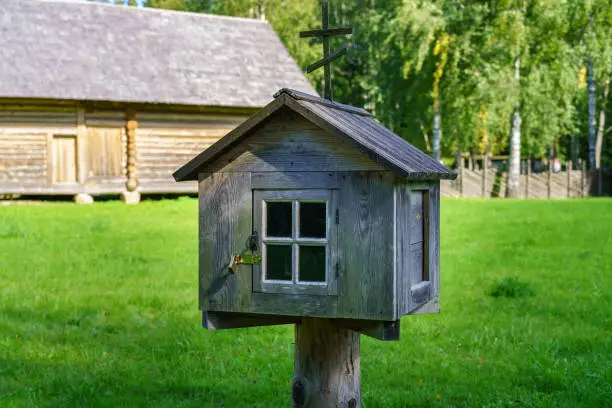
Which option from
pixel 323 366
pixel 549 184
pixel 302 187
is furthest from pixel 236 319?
pixel 549 184

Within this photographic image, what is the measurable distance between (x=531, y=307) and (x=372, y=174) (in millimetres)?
5791

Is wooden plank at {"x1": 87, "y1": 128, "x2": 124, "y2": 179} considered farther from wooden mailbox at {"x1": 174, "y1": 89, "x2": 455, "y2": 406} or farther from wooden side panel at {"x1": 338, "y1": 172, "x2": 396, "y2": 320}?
wooden side panel at {"x1": 338, "y1": 172, "x2": 396, "y2": 320}

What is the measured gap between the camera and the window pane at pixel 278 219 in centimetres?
367

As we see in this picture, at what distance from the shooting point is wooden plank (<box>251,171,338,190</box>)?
3.58 metres

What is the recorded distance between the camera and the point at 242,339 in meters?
7.40

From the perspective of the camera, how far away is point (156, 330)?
766 centimetres

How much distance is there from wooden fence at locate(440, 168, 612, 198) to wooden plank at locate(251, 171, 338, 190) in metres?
26.4

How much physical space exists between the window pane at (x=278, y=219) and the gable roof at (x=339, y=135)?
1.17ft

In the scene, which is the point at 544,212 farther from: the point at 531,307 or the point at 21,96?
the point at 21,96

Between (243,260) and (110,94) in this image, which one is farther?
(110,94)

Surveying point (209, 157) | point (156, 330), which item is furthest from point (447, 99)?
point (209, 157)

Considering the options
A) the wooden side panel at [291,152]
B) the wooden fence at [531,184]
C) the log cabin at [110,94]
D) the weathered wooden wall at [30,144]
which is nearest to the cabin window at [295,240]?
the wooden side panel at [291,152]

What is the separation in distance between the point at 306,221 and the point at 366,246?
31cm

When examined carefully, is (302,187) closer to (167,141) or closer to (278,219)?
(278,219)
